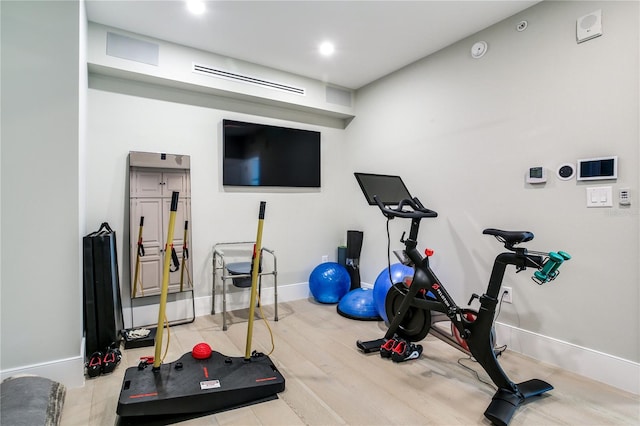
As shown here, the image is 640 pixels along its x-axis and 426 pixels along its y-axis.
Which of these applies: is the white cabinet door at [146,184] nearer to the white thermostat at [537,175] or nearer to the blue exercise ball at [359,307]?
the blue exercise ball at [359,307]

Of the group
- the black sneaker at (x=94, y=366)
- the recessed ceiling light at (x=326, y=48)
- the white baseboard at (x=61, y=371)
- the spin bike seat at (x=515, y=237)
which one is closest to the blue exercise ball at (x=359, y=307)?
the spin bike seat at (x=515, y=237)

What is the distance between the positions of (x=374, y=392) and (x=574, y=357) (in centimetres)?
150

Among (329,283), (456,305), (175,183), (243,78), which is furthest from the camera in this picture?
(329,283)

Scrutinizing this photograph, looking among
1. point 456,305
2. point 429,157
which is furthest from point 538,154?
point 456,305

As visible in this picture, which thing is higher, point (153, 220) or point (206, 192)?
point (206, 192)

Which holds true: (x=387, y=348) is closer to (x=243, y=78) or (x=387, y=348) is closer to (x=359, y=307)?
(x=359, y=307)

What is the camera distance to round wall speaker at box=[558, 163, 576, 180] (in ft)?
7.86

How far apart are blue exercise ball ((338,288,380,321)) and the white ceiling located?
2545mm

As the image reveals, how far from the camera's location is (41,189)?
2070 millimetres

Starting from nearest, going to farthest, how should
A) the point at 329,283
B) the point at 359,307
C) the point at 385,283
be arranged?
the point at 385,283 → the point at 359,307 → the point at 329,283

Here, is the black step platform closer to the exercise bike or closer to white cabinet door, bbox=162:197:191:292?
the exercise bike

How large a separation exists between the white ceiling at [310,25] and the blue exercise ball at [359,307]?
2.55 m

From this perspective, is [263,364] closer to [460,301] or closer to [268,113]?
[460,301]

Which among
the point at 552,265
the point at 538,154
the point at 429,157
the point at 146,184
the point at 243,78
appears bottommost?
the point at 552,265
